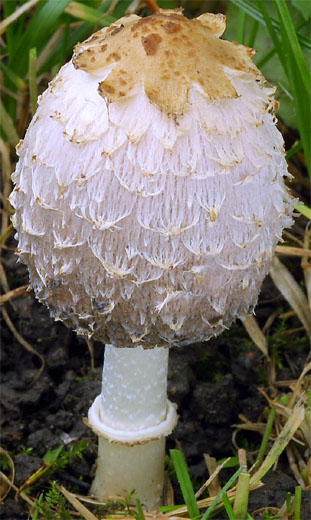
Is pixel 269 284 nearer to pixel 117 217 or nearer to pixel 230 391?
pixel 230 391

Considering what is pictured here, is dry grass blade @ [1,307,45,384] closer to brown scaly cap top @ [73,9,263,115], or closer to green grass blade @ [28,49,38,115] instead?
green grass blade @ [28,49,38,115]

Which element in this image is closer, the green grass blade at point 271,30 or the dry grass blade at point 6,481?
the dry grass blade at point 6,481

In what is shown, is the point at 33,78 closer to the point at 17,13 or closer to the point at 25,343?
the point at 17,13

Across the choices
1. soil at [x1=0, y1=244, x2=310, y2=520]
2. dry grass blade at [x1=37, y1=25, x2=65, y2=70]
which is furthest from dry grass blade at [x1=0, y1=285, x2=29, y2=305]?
dry grass blade at [x1=37, y1=25, x2=65, y2=70]

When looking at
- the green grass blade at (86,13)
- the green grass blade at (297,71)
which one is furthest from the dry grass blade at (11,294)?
the green grass blade at (297,71)

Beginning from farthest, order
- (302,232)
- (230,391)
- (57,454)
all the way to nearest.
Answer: (302,232) < (230,391) < (57,454)

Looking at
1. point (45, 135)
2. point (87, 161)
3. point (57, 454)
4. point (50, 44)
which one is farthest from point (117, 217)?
point (50, 44)

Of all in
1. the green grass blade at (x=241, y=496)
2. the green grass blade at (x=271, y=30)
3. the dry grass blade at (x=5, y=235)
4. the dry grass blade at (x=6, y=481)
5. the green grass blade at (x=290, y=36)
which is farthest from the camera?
the dry grass blade at (x=5, y=235)

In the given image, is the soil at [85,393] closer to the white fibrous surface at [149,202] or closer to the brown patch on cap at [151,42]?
the white fibrous surface at [149,202]
